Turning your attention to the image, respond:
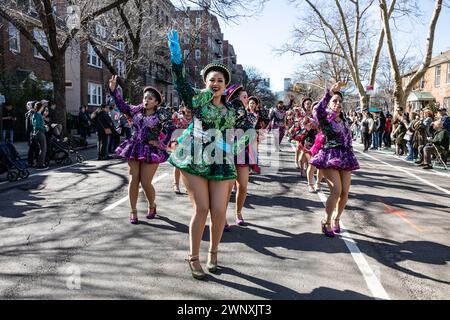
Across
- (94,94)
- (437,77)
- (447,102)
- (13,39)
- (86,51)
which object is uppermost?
(437,77)

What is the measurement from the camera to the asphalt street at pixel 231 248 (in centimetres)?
370

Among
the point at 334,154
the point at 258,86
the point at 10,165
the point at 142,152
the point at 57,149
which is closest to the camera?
the point at 334,154

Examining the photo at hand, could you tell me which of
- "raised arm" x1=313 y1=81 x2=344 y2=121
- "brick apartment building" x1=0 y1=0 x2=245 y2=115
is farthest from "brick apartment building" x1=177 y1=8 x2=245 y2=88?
"raised arm" x1=313 y1=81 x2=344 y2=121

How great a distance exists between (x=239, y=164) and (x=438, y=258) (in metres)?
2.77

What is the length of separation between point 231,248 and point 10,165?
271 inches

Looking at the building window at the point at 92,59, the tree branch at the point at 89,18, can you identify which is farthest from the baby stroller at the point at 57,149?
the building window at the point at 92,59

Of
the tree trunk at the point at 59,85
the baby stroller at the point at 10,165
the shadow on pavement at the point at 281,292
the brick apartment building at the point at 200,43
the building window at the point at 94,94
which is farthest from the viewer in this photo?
the building window at the point at 94,94

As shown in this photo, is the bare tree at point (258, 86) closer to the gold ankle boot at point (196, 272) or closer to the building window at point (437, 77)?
the building window at point (437, 77)

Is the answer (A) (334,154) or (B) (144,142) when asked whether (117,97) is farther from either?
(A) (334,154)

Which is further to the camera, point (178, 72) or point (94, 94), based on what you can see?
point (94, 94)

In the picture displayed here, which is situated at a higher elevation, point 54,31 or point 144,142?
point 54,31

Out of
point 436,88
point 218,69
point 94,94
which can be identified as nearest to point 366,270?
point 218,69

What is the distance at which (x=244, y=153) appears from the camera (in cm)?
584

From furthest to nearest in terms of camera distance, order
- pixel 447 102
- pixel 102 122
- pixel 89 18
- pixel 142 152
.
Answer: pixel 447 102
pixel 89 18
pixel 102 122
pixel 142 152
